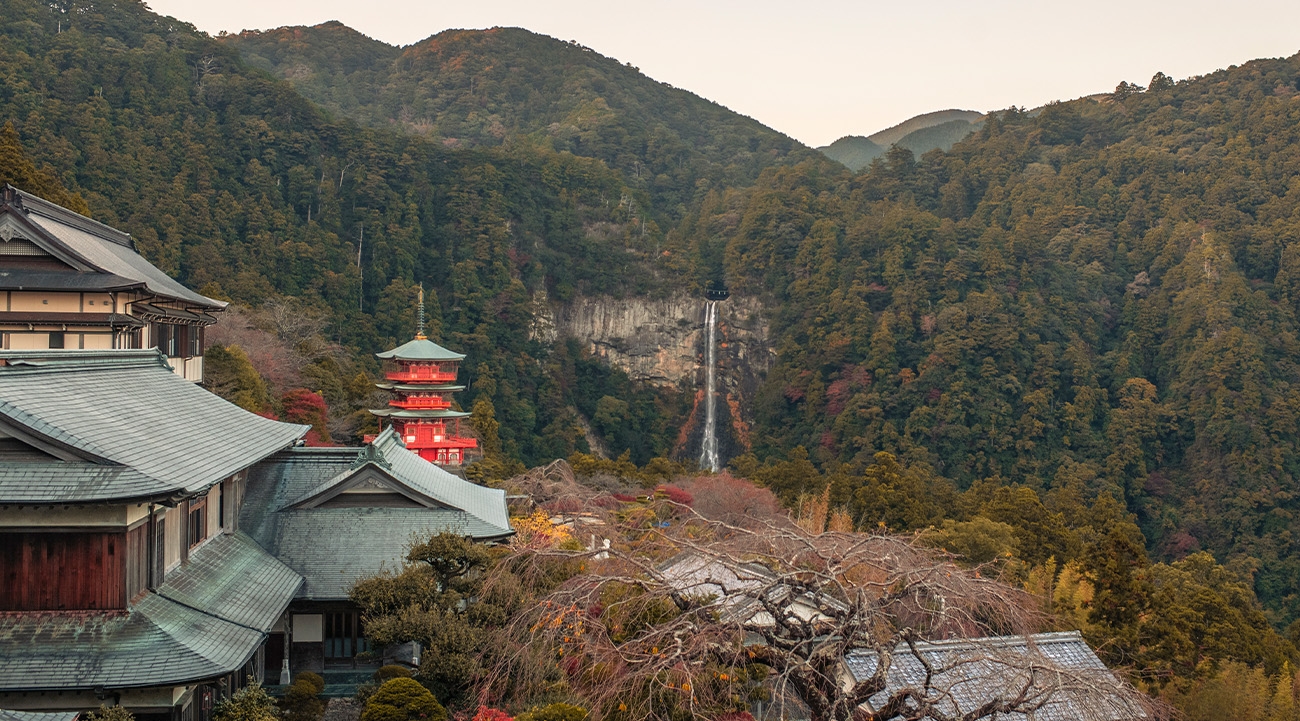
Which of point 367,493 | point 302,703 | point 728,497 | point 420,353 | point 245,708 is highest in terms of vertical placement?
point 420,353

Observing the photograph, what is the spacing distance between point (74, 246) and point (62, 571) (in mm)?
12330

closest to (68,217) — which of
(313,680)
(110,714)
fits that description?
(313,680)

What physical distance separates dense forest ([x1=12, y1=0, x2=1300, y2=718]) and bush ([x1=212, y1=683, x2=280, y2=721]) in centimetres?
1845

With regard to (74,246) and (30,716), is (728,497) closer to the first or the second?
(74,246)

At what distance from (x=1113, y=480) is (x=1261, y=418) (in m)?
7.39

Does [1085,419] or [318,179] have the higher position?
[318,179]

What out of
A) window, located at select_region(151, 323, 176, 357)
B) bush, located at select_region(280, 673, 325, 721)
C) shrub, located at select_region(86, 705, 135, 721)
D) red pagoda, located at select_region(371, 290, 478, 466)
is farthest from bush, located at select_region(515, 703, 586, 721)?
red pagoda, located at select_region(371, 290, 478, 466)

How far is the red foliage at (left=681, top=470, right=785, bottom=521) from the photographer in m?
30.5

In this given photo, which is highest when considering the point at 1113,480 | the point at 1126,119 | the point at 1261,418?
the point at 1126,119

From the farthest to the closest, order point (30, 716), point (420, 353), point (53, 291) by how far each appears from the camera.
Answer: point (420, 353)
point (53, 291)
point (30, 716)

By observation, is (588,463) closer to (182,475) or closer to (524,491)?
(524,491)

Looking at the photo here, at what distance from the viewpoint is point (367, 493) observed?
15.8 m

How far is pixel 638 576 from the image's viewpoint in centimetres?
735

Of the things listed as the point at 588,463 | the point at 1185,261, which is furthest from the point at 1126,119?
the point at 588,463
